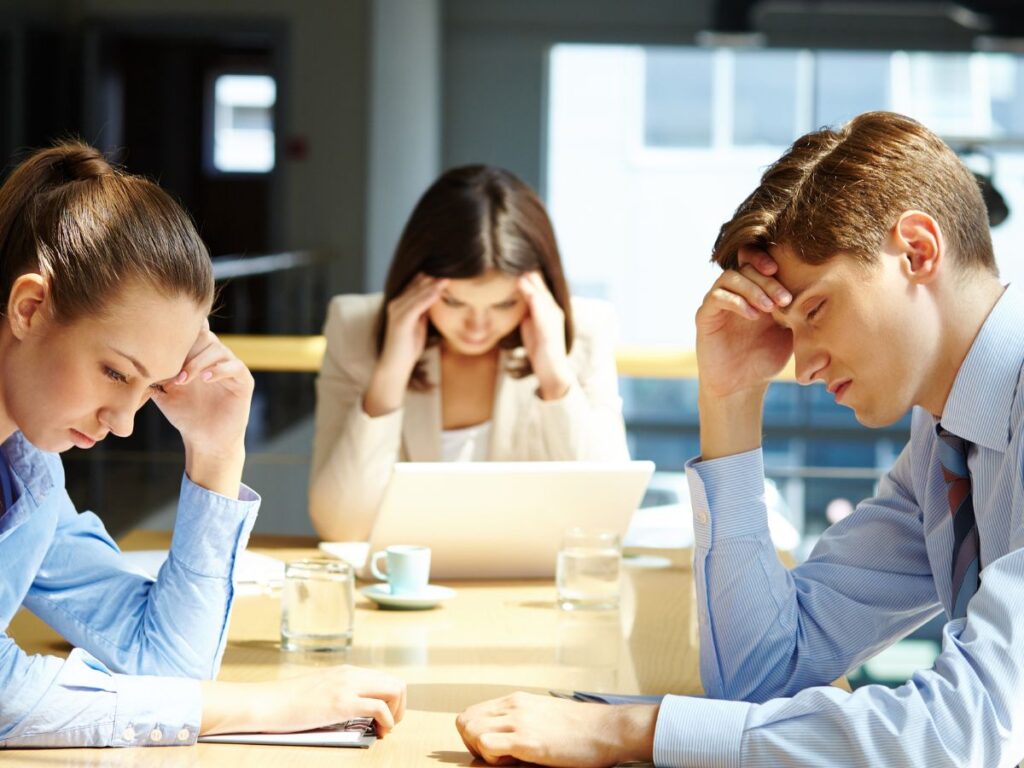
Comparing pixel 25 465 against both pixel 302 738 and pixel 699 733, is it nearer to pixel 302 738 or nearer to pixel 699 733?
pixel 302 738

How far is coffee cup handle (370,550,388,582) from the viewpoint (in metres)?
1.98

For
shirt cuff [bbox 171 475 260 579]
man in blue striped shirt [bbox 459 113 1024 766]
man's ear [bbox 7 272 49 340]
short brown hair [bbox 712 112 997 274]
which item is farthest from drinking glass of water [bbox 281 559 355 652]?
short brown hair [bbox 712 112 997 274]

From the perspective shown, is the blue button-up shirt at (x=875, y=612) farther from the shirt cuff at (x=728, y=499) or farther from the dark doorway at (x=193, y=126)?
the dark doorway at (x=193, y=126)

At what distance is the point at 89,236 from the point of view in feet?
4.36

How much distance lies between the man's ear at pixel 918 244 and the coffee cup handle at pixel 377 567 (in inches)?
34.8

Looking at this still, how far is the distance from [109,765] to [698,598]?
661 millimetres

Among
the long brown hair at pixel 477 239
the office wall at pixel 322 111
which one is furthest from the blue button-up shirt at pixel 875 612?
the office wall at pixel 322 111

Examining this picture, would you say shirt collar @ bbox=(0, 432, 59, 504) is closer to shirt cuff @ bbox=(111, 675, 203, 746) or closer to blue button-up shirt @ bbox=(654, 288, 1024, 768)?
shirt cuff @ bbox=(111, 675, 203, 746)

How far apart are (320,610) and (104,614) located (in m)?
0.25

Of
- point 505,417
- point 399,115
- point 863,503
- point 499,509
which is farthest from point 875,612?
point 399,115

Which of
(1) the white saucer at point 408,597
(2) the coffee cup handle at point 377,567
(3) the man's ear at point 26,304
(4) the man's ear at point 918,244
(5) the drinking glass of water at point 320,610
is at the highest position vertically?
(4) the man's ear at point 918,244

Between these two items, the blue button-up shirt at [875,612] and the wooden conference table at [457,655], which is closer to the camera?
the blue button-up shirt at [875,612]

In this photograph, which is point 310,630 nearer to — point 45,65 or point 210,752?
point 210,752

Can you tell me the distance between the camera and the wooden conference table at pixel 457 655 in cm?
131
